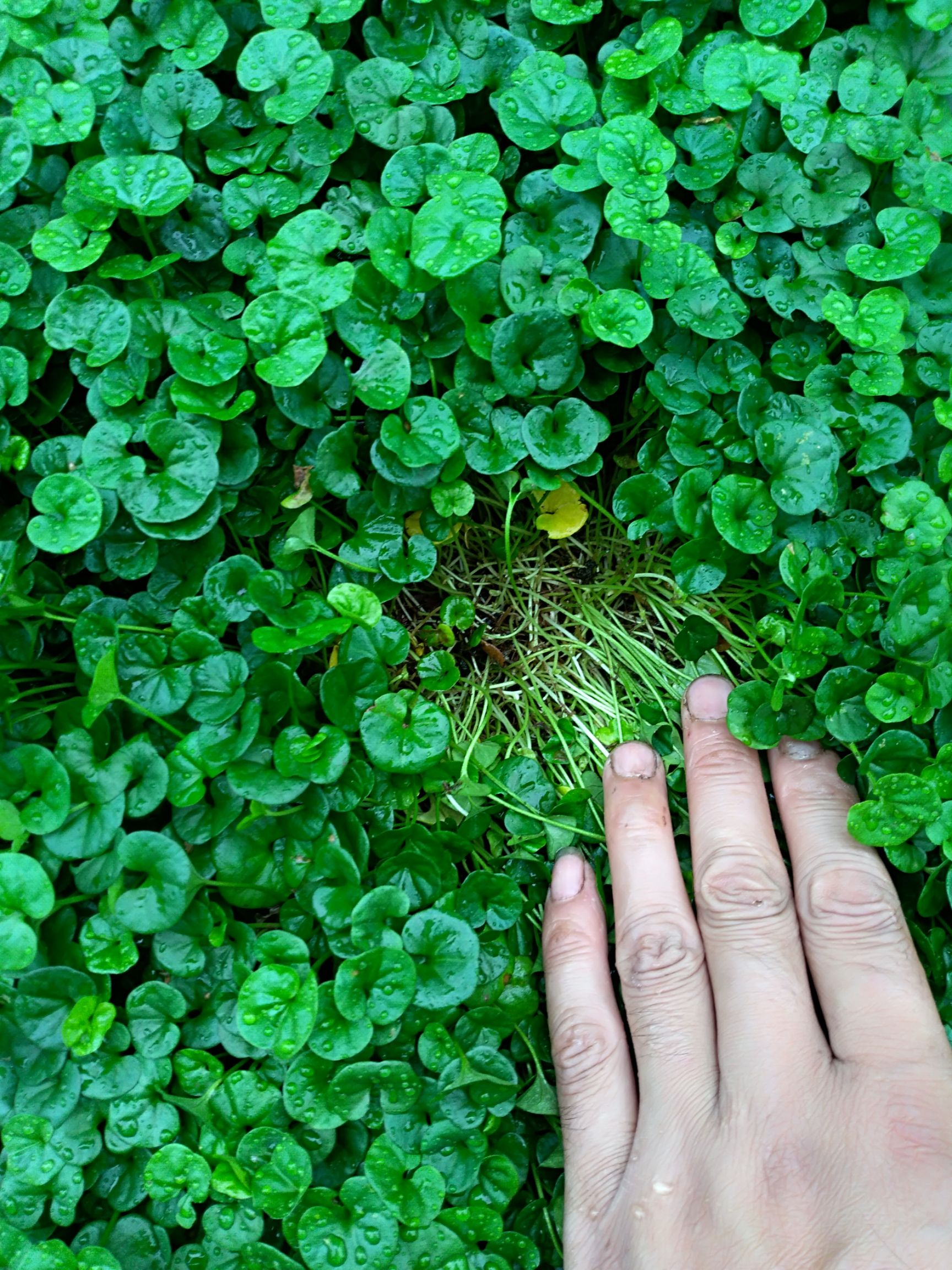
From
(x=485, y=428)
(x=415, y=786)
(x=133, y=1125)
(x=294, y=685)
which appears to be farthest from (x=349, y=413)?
(x=133, y=1125)

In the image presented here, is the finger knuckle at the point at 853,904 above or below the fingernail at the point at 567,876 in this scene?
above

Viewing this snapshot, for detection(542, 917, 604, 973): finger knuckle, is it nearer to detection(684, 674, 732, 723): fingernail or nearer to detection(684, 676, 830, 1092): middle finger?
detection(684, 676, 830, 1092): middle finger

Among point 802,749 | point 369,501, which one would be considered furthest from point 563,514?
point 802,749

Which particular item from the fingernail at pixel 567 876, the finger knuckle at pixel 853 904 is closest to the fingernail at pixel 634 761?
the fingernail at pixel 567 876

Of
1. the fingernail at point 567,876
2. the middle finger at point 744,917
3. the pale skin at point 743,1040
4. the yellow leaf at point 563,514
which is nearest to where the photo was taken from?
the pale skin at point 743,1040

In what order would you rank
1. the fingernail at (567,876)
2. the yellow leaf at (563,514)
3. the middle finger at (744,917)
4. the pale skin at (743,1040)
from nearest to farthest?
the pale skin at (743,1040), the middle finger at (744,917), the fingernail at (567,876), the yellow leaf at (563,514)

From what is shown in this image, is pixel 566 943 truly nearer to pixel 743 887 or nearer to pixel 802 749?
pixel 743 887

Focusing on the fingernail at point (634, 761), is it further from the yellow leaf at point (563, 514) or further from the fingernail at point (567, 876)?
the yellow leaf at point (563, 514)
